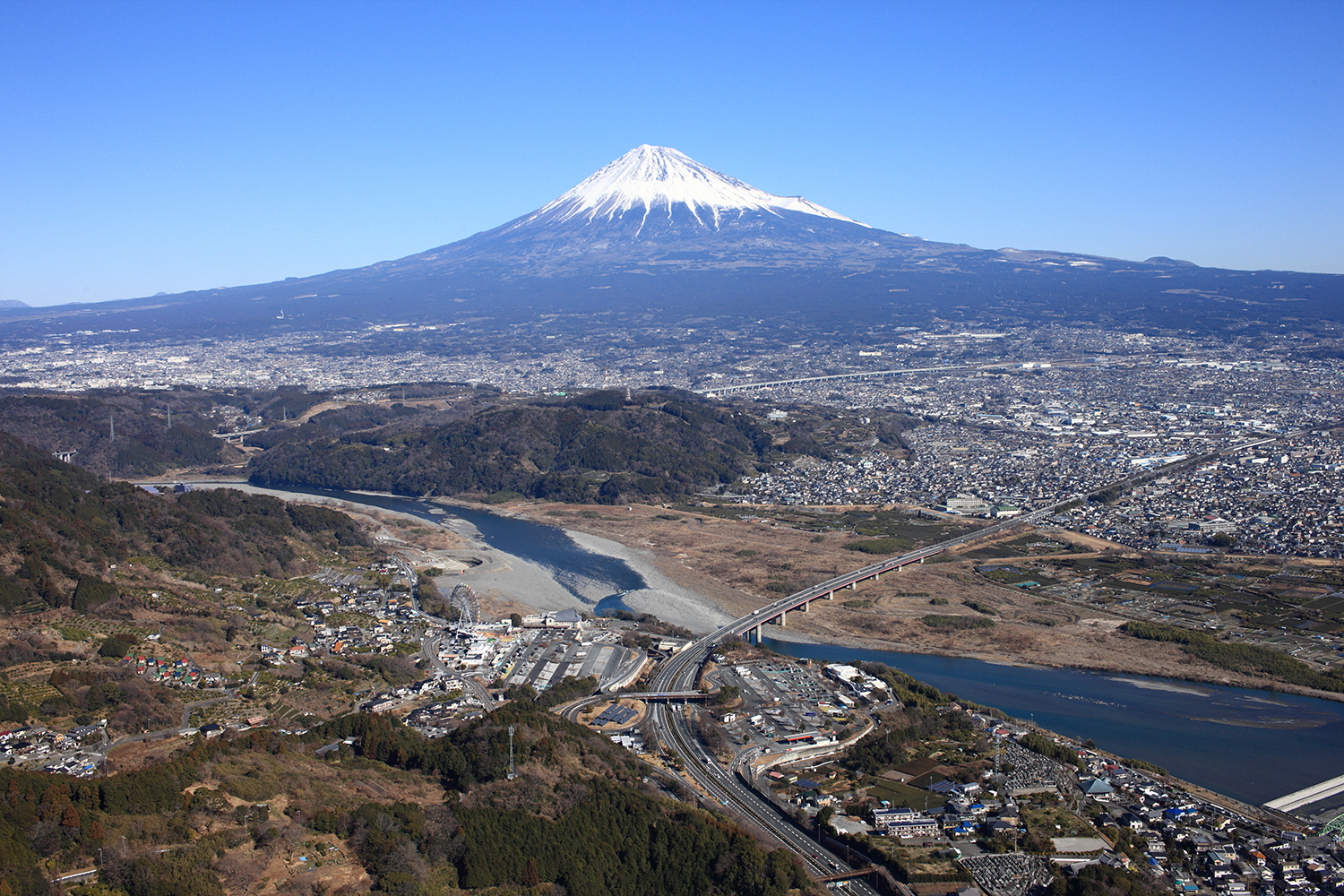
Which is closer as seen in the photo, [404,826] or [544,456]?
[404,826]

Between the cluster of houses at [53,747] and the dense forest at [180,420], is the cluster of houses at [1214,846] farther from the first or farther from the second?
the dense forest at [180,420]

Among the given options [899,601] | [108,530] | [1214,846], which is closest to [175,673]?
[108,530]

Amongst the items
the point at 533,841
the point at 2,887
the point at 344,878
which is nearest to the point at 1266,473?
the point at 533,841

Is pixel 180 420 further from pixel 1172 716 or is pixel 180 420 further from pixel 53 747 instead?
pixel 1172 716

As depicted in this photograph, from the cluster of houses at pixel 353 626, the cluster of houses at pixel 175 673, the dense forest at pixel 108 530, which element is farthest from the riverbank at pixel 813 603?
the cluster of houses at pixel 175 673

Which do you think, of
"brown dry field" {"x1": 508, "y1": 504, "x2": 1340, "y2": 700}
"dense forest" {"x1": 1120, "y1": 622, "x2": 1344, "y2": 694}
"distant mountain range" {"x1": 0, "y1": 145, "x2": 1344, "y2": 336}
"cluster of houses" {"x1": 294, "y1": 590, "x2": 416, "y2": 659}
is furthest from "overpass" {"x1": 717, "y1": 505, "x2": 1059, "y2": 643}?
"distant mountain range" {"x1": 0, "y1": 145, "x2": 1344, "y2": 336}

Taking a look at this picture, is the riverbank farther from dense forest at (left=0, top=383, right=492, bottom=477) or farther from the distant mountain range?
the distant mountain range
